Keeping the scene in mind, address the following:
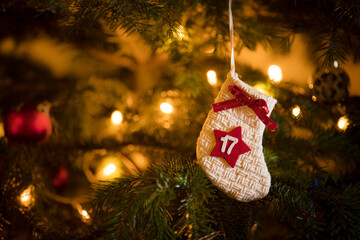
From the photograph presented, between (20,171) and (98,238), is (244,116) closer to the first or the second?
(98,238)

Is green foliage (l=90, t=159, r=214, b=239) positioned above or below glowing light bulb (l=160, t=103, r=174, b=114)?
above

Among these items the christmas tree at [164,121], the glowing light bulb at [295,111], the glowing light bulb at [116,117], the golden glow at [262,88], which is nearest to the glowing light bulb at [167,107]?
the christmas tree at [164,121]

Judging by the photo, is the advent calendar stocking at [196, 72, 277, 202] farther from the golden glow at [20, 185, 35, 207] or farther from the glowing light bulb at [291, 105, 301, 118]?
the golden glow at [20, 185, 35, 207]

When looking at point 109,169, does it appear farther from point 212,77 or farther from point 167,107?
point 212,77

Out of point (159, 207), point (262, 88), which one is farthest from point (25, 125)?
point (262, 88)

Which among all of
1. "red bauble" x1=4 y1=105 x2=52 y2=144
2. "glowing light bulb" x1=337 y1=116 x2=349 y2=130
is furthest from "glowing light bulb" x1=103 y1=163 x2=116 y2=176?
"glowing light bulb" x1=337 y1=116 x2=349 y2=130

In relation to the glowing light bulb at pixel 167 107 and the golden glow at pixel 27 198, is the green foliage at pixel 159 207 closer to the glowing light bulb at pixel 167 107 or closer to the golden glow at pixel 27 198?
the golden glow at pixel 27 198

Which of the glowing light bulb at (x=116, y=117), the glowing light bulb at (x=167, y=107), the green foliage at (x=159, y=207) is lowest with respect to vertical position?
the glowing light bulb at (x=116, y=117)
